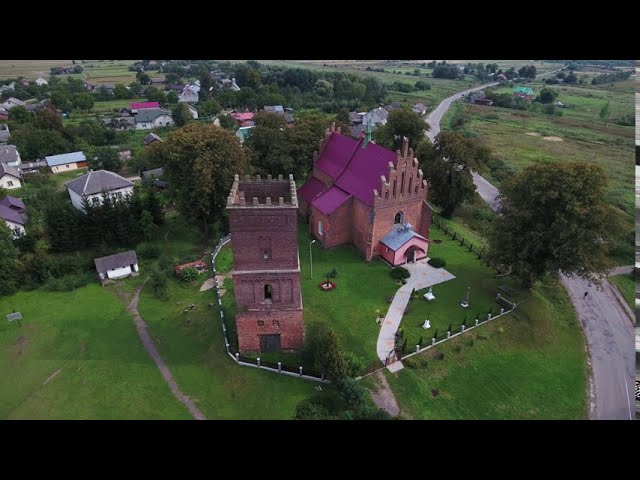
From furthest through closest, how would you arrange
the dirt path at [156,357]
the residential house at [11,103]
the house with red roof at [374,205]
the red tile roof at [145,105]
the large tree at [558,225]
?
the red tile roof at [145,105] → the residential house at [11,103] → the house with red roof at [374,205] → the large tree at [558,225] → the dirt path at [156,357]

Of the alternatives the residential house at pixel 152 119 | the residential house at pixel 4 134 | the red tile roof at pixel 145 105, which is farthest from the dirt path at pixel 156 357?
the red tile roof at pixel 145 105

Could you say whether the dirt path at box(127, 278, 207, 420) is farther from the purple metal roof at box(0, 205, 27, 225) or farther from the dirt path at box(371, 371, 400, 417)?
the purple metal roof at box(0, 205, 27, 225)

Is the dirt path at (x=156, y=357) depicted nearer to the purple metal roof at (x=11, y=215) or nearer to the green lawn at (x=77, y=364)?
the green lawn at (x=77, y=364)

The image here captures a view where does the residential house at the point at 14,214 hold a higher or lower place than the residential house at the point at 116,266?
higher

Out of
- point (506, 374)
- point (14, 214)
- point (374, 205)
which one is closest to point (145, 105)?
point (14, 214)

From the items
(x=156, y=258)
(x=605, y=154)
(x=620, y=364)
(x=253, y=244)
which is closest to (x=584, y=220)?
(x=620, y=364)

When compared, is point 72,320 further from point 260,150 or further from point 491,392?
point 491,392
